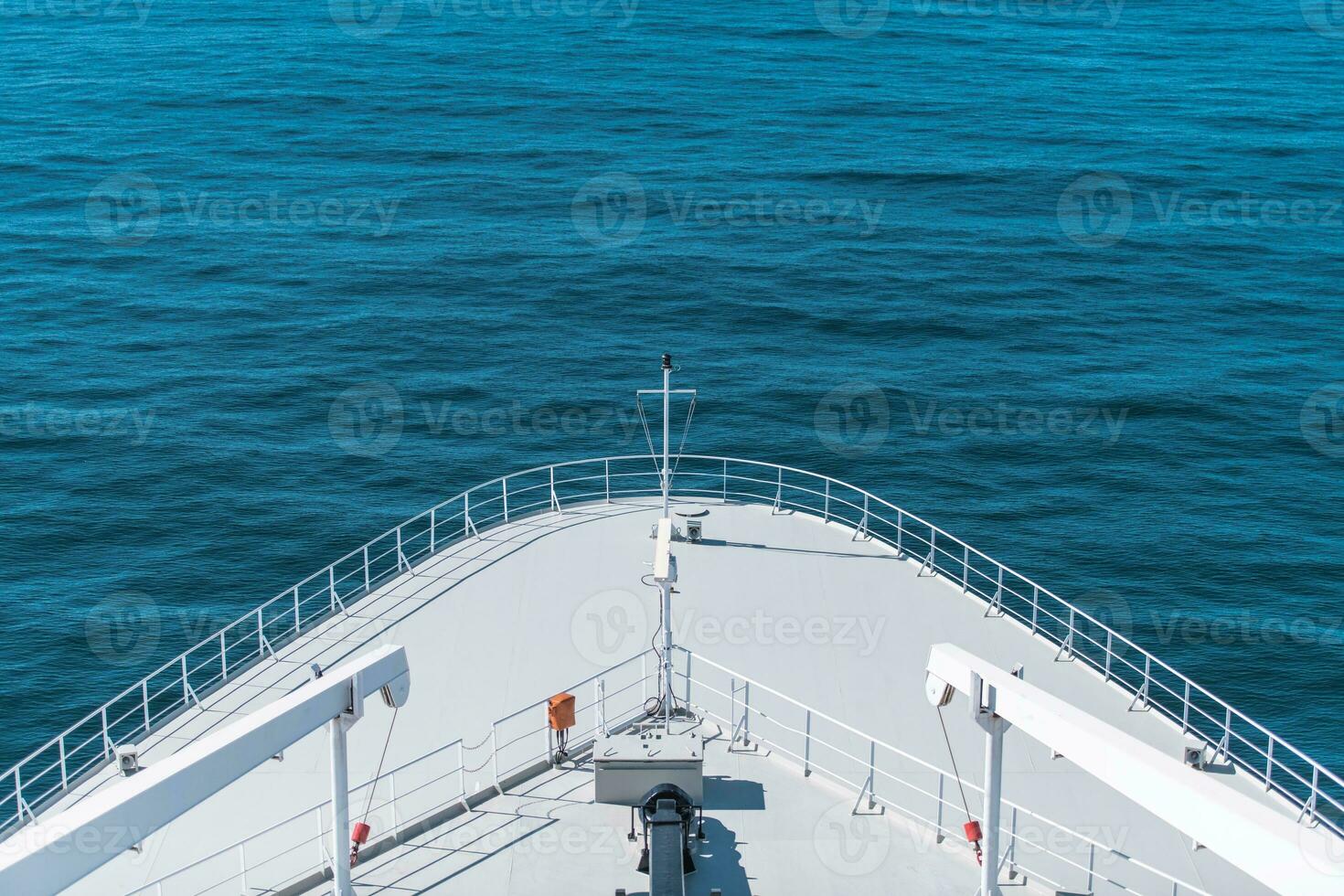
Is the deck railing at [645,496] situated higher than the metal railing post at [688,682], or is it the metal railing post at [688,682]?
the deck railing at [645,496]

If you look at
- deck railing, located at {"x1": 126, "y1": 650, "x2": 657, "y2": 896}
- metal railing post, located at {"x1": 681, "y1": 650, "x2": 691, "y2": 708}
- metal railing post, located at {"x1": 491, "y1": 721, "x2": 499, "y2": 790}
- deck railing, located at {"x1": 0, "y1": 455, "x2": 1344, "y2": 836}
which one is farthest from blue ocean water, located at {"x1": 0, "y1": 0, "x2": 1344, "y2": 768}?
metal railing post, located at {"x1": 681, "y1": 650, "x2": 691, "y2": 708}

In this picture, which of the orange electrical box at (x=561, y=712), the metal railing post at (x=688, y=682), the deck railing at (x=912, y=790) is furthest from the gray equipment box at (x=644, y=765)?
the metal railing post at (x=688, y=682)

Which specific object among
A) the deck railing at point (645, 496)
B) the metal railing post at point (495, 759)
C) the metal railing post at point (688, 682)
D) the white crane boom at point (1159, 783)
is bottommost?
the white crane boom at point (1159, 783)

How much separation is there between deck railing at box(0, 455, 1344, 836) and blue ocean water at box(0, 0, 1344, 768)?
118 cm

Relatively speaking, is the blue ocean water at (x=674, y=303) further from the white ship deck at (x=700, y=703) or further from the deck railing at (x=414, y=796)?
the deck railing at (x=414, y=796)

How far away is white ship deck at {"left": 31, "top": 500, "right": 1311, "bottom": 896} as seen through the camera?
22.4 m

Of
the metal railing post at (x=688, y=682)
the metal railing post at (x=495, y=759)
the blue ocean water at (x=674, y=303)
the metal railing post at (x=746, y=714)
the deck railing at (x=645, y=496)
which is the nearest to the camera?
the metal railing post at (x=495, y=759)

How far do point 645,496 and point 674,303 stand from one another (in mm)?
32108

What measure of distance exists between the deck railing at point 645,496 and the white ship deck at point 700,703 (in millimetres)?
629

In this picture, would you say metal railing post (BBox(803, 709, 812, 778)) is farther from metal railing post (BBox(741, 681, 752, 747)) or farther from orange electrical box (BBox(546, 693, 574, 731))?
orange electrical box (BBox(546, 693, 574, 731))

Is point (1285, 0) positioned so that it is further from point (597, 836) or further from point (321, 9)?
point (597, 836)

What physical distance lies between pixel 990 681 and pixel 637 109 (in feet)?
277

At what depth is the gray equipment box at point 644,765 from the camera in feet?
75.0

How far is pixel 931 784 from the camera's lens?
25.8 m
